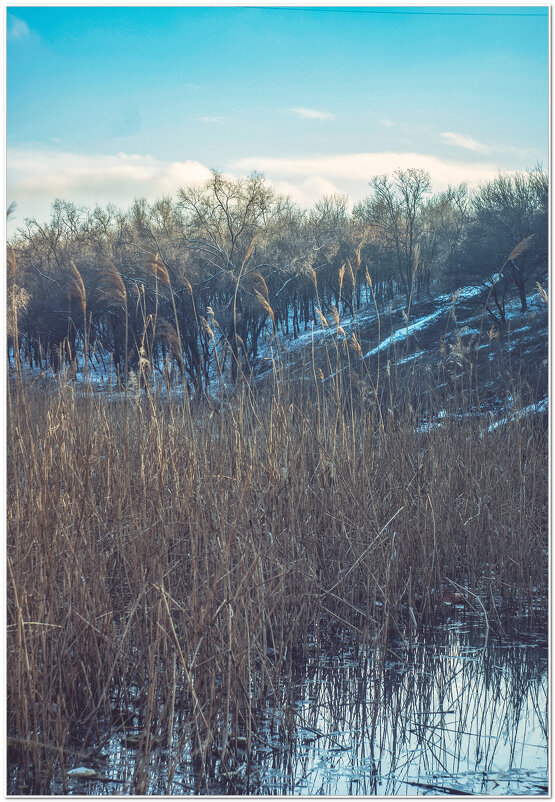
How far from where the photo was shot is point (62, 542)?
6.53ft

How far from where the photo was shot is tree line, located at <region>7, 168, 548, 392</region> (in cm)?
354

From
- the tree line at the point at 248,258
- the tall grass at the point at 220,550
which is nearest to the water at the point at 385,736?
the tall grass at the point at 220,550

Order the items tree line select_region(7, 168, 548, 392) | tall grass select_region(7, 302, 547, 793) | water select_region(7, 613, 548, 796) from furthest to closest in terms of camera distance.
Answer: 1. tree line select_region(7, 168, 548, 392)
2. tall grass select_region(7, 302, 547, 793)
3. water select_region(7, 613, 548, 796)

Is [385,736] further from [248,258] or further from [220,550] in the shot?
[248,258]

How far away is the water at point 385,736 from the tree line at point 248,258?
5.15 feet

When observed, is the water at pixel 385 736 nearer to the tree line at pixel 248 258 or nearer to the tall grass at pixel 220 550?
the tall grass at pixel 220 550

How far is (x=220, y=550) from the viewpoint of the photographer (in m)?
1.85

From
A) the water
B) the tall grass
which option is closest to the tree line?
the tall grass

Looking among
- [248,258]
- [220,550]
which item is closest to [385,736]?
[220,550]

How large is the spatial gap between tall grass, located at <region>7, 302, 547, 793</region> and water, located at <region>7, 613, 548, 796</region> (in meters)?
0.05

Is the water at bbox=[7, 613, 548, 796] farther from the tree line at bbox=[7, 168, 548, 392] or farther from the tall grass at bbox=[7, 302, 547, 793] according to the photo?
the tree line at bbox=[7, 168, 548, 392]

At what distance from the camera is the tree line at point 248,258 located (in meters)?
3.54

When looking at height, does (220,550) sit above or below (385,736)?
above

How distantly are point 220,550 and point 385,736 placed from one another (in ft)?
2.23
